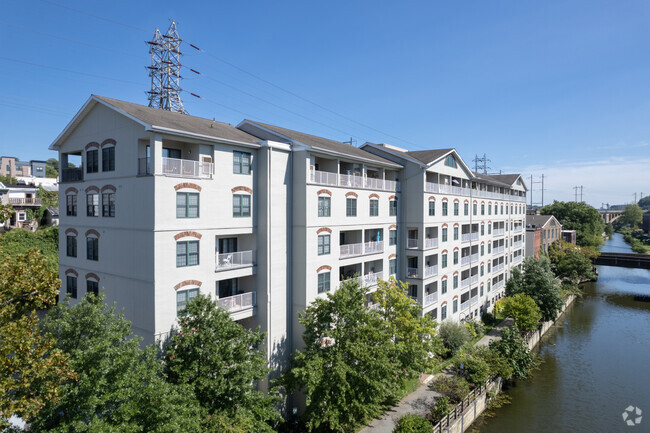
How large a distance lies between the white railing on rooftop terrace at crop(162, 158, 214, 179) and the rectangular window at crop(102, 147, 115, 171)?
411 centimetres

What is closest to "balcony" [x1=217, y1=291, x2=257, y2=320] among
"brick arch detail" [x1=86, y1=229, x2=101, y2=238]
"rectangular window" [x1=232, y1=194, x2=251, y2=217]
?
"rectangular window" [x1=232, y1=194, x2=251, y2=217]

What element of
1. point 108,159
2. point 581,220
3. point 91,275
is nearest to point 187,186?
point 108,159

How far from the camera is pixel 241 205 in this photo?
2311 centimetres

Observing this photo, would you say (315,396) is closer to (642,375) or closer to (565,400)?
(565,400)

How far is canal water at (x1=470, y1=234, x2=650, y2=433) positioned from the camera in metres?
26.8

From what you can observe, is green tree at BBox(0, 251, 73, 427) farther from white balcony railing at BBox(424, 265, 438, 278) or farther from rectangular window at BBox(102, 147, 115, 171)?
white balcony railing at BBox(424, 265, 438, 278)

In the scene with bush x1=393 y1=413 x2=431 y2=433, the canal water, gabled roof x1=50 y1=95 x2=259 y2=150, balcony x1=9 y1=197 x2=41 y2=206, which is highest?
gabled roof x1=50 y1=95 x2=259 y2=150

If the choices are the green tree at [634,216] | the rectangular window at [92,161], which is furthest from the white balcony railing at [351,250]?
the green tree at [634,216]

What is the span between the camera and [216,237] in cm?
2234

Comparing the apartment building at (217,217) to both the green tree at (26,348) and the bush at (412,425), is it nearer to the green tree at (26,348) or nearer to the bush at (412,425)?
the green tree at (26,348)

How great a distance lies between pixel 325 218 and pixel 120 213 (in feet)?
40.0

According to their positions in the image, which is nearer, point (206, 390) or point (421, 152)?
point (206, 390)

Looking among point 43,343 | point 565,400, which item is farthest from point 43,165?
point 565,400

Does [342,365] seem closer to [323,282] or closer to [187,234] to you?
[323,282]
